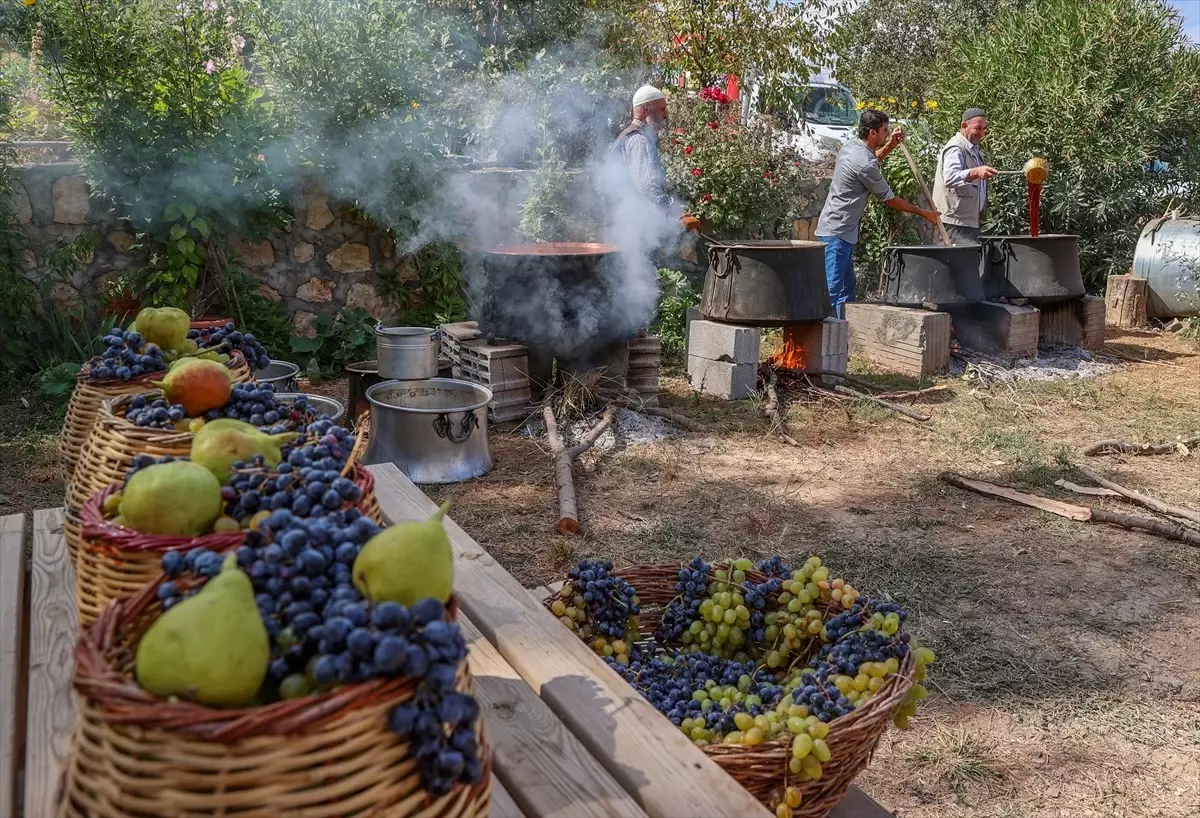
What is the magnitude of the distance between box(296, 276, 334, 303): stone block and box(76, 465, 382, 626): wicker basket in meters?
5.68

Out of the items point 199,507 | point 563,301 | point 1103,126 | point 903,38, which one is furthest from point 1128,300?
point 903,38

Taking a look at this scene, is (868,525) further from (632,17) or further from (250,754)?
(632,17)

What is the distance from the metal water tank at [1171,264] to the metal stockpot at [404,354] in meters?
7.25

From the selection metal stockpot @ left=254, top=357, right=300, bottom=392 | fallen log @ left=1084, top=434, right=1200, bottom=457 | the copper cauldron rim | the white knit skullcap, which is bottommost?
fallen log @ left=1084, top=434, right=1200, bottom=457

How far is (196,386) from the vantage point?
168 centimetres

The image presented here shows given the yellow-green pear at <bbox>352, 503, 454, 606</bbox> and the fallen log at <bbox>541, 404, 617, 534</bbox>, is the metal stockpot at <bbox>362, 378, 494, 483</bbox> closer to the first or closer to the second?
the fallen log at <bbox>541, 404, 617, 534</bbox>

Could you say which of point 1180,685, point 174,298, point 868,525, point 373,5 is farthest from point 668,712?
point 373,5

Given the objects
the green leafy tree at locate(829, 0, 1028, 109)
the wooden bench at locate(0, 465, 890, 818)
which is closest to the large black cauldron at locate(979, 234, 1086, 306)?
the wooden bench at locate(0, 465, 890, 818)

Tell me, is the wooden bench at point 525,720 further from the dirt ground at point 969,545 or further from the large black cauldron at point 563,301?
the large black cauldron at point 563,301

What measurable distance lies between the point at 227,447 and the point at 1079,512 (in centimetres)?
407

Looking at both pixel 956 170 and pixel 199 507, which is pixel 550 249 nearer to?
pixel 956 170

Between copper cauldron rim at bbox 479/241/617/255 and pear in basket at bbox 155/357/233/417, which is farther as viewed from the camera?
copper cauldron rim at bbox 479/241/617/255

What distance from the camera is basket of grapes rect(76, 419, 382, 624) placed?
1205mm

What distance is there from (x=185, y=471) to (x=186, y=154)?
212 inches
